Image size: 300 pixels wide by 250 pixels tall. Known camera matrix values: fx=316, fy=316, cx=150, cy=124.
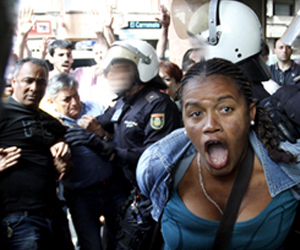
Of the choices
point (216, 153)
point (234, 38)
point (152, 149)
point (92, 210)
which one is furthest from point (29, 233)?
point (234, 38)

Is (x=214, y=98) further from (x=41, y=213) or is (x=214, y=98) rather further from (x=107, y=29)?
(x=107, y=29)

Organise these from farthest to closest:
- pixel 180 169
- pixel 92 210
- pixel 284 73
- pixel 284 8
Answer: pixel 284 8 → pixel 284 73 → pixel 92 210 → pixel 180 169

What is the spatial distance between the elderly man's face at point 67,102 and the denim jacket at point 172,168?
149 cm

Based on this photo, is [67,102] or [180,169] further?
[67,102]

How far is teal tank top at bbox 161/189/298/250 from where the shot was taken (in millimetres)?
1443

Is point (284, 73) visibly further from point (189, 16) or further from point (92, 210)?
point (92, 210)

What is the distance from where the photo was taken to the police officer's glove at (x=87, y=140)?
2543 mm

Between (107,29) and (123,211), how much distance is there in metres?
2.45

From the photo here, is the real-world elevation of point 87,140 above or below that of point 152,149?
below

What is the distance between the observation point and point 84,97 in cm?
402

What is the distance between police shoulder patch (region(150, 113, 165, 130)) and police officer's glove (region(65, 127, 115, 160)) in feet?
1.28

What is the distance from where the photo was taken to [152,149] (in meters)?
1.73

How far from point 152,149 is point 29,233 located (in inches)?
47.1

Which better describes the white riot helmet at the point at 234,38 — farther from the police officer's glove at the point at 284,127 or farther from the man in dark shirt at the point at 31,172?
the man in dark shirt at the point at 31,172
